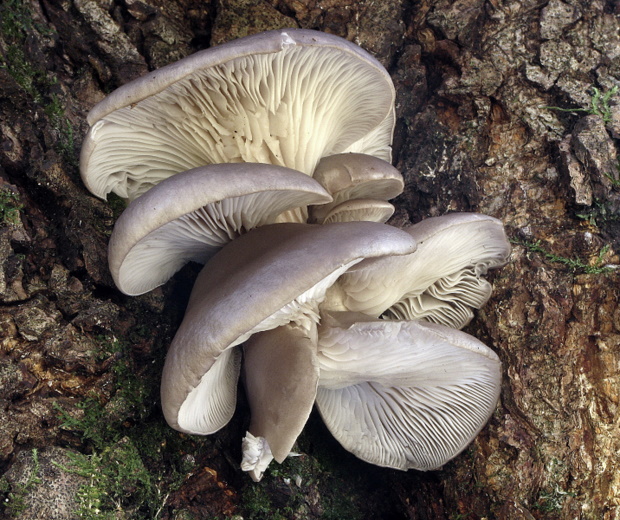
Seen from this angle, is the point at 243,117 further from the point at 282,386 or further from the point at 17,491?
the point at 17,491

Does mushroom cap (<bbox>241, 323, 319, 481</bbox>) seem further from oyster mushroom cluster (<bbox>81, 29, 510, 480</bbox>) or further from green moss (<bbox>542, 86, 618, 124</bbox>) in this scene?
green moss (<bbox>542, 86, 618, 124</bbox>)

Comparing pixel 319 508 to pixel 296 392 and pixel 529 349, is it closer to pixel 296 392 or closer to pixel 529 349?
pixel 296 392

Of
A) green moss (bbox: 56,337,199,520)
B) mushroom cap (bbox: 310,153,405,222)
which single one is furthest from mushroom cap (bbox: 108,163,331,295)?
green moss (bbox: 56,337,199,520)

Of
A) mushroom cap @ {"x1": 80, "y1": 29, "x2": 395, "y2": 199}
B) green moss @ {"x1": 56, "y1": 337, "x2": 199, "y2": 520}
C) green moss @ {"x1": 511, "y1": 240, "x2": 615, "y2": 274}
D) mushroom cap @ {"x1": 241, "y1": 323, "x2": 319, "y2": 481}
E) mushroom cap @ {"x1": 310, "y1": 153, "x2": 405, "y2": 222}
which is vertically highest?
mushroom cap @ {"x1": 80, "y1": 29, "x2": 395, "y2": 199}

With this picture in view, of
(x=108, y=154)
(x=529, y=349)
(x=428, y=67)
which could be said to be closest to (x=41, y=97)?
(x=108, y=154)

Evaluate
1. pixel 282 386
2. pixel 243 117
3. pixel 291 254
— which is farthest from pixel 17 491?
pixel 243 117
